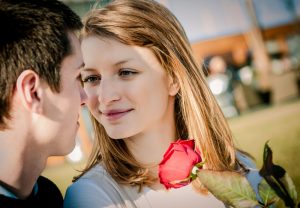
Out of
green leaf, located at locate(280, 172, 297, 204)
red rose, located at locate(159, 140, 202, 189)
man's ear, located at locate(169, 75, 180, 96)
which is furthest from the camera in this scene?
man's ear, located at locate(169, 75, 180, 96)

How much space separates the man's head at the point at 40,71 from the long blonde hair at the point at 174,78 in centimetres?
46

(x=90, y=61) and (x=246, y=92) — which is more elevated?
(x=90, y=61)

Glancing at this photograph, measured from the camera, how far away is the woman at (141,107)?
6.61 ft

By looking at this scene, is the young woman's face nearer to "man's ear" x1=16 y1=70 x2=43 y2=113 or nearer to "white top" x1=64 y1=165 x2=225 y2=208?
"white top" x1=64 y1=165 x2=225 y2=208

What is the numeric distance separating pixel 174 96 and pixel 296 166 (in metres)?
2.97

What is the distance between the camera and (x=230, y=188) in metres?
0.80

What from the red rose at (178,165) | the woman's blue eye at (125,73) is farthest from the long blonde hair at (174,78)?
the red rose at (178,165)

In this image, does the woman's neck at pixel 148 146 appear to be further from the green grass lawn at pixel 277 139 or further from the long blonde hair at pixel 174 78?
the green grass lawn at pixel 277 139

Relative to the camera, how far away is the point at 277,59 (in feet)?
85.9

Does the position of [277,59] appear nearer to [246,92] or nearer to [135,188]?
[246,92]

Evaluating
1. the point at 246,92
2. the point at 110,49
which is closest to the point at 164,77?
the point at 110,49

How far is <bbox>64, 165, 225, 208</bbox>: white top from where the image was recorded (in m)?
1.84

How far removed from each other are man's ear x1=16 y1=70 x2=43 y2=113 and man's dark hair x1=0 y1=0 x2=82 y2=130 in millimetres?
36

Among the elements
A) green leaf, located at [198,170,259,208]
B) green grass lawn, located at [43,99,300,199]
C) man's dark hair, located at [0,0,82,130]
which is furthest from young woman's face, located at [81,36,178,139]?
green grass lawn, located at [43,99,300,199]
